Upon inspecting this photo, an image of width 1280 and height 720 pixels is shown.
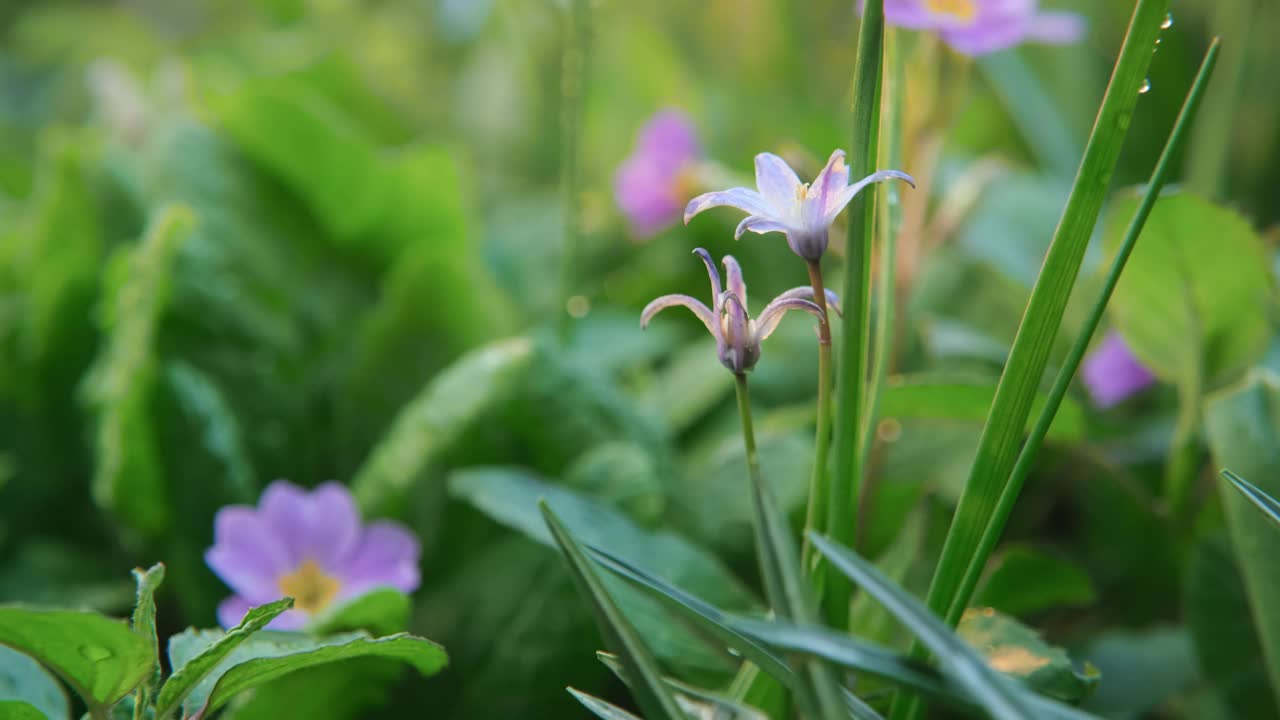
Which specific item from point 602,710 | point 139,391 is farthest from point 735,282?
point 139,391

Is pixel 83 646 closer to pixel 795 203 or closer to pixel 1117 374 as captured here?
pixel 795 203

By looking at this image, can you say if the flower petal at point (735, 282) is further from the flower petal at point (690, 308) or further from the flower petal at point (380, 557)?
the flower petal at point (380, 557)

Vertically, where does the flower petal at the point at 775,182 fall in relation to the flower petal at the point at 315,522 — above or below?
above

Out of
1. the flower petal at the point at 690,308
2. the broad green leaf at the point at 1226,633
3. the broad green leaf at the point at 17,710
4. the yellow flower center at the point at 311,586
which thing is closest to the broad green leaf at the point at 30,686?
the broad green leaf at the point at 17,710

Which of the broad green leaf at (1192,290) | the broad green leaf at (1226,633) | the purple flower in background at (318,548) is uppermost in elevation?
the broad green leaf at (1192,290)

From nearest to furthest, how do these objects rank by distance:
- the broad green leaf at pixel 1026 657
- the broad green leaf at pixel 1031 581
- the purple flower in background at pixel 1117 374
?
the broad green leaf at pixel 1026 657 < the broad green leaf at pixel 1031 581 < the purple flower in background at pixel 1117 374

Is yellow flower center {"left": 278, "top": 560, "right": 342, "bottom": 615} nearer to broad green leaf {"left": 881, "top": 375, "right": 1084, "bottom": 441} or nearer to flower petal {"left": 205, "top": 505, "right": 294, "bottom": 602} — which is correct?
flower petal {"left": 205, "top": 505, "right": 294, "bottom": 602}

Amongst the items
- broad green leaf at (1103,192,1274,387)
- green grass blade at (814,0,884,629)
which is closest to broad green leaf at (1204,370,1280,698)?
broad green leaf at (1103,192,1274,387)
